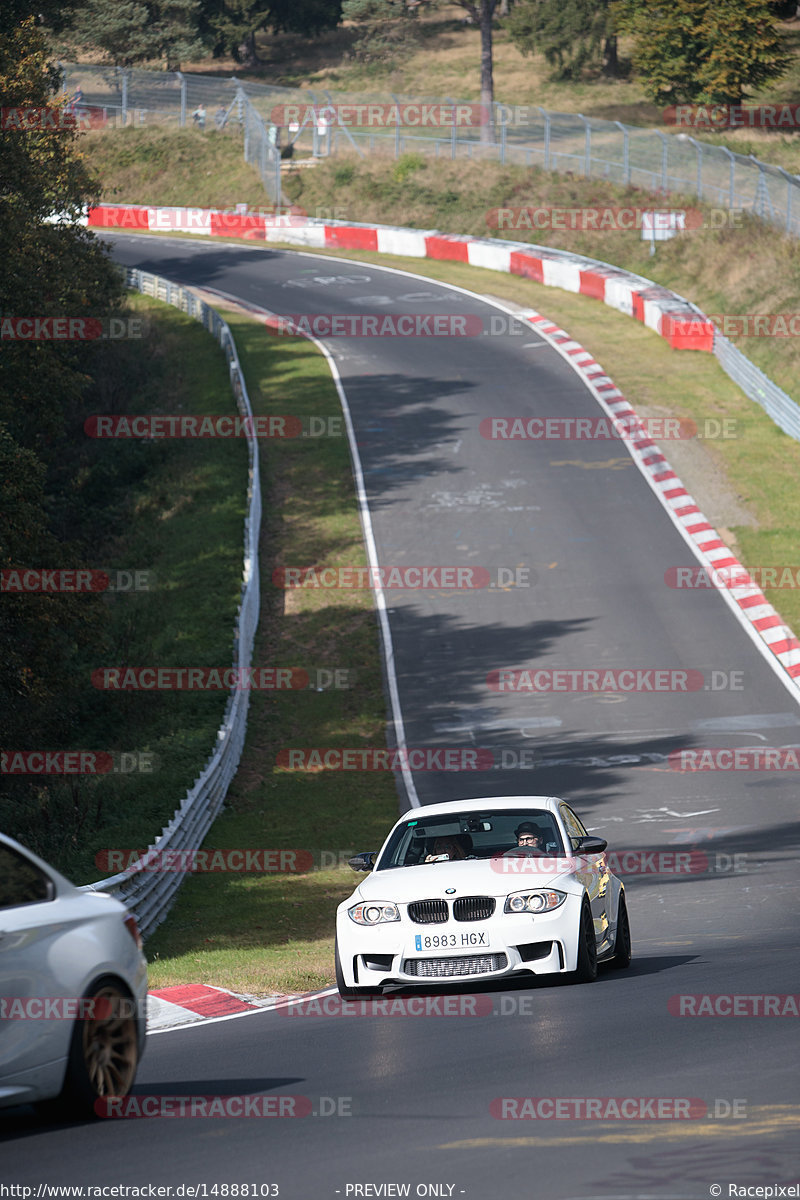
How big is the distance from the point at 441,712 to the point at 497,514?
8839 mm

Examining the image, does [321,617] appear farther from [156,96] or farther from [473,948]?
[156,96]

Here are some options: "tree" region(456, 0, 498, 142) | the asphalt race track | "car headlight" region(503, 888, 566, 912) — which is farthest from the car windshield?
"tree" region(456, 0, 498, 142)

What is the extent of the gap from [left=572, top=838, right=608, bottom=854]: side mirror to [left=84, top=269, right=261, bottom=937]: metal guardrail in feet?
14.2

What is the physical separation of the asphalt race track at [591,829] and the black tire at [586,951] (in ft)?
0.39

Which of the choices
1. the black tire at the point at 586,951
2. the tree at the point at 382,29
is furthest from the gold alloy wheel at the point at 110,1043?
the tree at the point at 382,29

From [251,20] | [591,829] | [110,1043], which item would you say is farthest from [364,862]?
[251,20]

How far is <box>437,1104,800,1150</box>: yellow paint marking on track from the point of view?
6770 mm

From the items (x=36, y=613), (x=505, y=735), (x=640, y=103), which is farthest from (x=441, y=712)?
(x=640, y=103)

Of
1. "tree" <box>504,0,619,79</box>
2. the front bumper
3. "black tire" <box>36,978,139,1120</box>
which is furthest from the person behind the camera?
"tree" <box>504,0,619,79</box>

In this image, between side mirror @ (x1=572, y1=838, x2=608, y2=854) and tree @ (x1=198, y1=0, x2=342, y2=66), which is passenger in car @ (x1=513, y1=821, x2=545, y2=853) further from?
tree @ (x1=198, y1=0, x2=342, y2=66)

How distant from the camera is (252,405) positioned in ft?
138

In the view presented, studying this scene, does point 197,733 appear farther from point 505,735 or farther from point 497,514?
point 497,514

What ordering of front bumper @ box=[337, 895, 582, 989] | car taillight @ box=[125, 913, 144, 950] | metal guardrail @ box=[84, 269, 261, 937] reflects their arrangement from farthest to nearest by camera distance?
metal guardrail @ box=[84, 269, 261, 937] → front bumper @ box=[337, 895, 582, 989] → car taillight @ box=[125, 913, 144, 950]

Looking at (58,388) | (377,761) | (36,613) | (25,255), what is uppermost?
(25,255)
